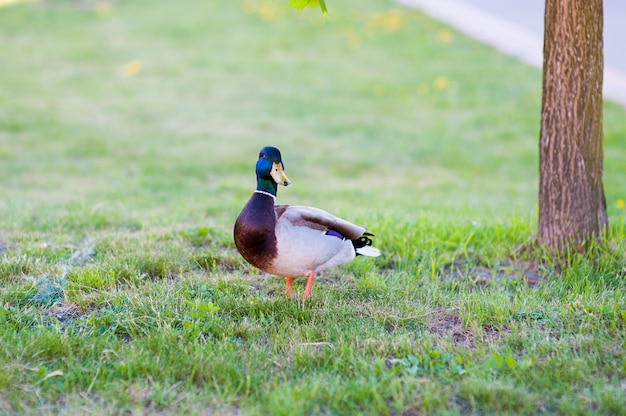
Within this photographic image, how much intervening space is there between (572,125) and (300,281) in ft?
6.43

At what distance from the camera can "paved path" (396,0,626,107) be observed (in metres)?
11.6

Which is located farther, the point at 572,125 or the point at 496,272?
the point at 496,272

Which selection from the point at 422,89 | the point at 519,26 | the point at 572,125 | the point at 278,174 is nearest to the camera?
the point at 278,174

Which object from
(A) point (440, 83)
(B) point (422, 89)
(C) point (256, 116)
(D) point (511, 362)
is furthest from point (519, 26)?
(D) point (511, 362)

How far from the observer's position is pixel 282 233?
3586 mm

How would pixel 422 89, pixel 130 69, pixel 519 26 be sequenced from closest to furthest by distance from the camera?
pixel 422 89 → pixel 130 69 → pixel 519 26

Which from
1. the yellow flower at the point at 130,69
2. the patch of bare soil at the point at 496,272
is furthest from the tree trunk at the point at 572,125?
the yellow flower at the point at 130,69

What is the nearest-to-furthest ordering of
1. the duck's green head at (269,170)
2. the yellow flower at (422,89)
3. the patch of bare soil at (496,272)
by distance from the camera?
the duck's green head at (269,170) → the patch of bare soil at (496,272) → the yellow flower at (422,89)

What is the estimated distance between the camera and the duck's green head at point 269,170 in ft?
12.0

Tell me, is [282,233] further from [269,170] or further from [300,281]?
[300,281]

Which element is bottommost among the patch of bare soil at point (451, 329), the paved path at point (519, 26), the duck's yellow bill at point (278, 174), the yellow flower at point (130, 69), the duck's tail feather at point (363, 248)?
the patch of bare soil at point (451, 329)

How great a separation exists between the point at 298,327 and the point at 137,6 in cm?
1604

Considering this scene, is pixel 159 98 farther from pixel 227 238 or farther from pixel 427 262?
pixel 427 262

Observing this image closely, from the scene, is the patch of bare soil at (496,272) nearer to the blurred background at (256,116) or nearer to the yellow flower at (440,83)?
the blurred background at (256,116)
